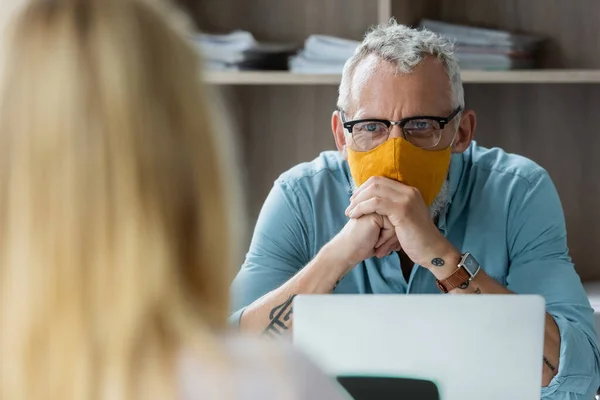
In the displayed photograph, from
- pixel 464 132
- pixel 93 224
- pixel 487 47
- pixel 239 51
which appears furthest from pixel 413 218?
pixel 93 224

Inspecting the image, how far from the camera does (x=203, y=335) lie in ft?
2.43

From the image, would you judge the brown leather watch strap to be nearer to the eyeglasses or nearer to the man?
the man

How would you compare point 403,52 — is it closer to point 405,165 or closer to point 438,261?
point 405,165

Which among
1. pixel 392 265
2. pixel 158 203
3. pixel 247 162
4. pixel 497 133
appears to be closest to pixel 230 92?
pixel 247 162

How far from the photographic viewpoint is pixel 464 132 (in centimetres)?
195

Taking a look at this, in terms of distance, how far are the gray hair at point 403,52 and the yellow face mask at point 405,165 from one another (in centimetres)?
14

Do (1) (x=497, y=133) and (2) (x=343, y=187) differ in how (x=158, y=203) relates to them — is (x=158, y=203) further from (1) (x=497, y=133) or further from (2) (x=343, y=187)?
(1) (x=497, y=133)

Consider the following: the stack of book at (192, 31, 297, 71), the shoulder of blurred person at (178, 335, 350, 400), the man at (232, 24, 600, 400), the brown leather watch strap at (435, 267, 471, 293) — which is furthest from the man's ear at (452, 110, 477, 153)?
the shoulder of blurred person at (178, 335, 350, 400)

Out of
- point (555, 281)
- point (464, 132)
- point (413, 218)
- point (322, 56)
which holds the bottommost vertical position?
point (555, 281)

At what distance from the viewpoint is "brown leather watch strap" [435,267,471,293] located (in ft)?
5.71

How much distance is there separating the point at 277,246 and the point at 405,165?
361 millimetres

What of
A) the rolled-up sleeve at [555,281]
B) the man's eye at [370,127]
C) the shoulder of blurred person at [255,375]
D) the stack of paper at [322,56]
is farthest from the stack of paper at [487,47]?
the shoulder of blurred person at [255,375]

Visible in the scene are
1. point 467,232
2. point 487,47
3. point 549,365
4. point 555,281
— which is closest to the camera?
point 549,365

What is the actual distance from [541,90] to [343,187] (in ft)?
3.10
